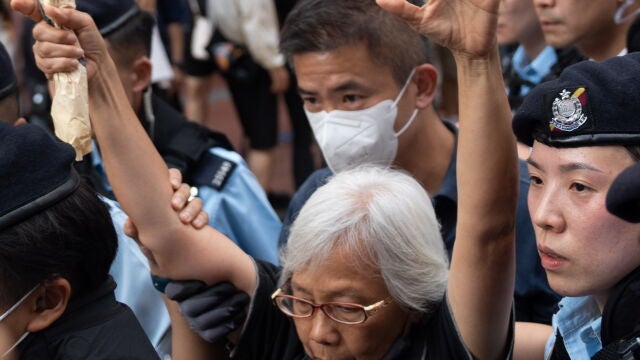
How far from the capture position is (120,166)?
95.2 inches

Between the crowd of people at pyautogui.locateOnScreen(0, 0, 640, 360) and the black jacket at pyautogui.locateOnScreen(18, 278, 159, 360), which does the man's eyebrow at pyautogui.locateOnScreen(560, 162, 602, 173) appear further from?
the black jacket at pyautogui.locateOnScreen(18, 278, 159, 360)

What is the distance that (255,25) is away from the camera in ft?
19.8

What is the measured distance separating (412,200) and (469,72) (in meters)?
0.52

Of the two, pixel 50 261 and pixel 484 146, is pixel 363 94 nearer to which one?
pixel 484 146

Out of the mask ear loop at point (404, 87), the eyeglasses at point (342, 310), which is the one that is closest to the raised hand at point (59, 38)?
the eyeglasses at point (342, 310)

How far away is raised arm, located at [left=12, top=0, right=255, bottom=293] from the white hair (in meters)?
0.19

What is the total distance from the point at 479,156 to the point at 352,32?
1.16m

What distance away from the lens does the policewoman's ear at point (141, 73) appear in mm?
3352

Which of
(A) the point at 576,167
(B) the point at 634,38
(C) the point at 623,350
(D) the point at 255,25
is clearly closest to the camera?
(C) the point at 623,350

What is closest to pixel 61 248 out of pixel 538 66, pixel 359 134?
pixel 359 134

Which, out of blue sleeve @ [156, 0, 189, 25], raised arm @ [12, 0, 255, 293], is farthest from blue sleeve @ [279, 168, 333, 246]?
blue sleeve @ [156, 0, 189, 25]

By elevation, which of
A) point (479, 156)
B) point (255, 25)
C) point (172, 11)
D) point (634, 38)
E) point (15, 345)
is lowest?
point (172, 11)

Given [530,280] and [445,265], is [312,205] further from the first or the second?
[530,280]

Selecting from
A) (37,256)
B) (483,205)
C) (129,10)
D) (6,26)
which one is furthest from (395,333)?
(6,26)
